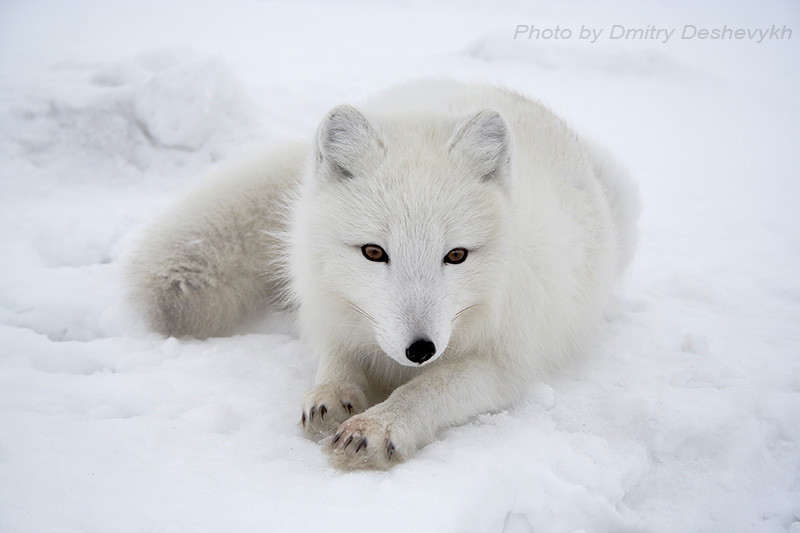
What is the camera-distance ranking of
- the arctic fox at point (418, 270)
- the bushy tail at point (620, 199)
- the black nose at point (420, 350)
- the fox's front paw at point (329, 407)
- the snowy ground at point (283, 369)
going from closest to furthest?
the snowy ground at point (283, 369) < the black nose at point (420, 350) < the arctic fox at point (418, 270) < the fox's front paw at point (329, 407) < the bushy tail at point (620, 199)

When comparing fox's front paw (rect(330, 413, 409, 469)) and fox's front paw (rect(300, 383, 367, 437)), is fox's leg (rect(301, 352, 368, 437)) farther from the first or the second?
fox's front paw (rect(330, 413, 409, 469))

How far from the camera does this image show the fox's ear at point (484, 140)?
197cm

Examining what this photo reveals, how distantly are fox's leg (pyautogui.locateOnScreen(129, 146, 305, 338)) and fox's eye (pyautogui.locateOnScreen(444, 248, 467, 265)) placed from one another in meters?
1.21

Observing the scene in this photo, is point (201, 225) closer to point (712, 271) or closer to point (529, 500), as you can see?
point (529, 500)

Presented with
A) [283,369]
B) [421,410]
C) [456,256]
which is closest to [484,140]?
[456,256]

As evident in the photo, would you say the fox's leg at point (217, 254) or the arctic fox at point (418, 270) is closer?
the arctic fox at point (418, 270)

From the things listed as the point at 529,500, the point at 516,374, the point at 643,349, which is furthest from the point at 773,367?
the point at 529,500

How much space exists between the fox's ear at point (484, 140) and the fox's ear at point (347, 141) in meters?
0.29

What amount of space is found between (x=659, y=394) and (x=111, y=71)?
217 inches

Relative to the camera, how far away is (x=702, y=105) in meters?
7.71

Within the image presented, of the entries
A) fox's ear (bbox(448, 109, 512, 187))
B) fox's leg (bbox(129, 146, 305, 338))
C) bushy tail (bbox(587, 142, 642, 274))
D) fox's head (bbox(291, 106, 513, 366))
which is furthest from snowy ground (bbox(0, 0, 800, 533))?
fox's ear (bbox(448, 109, 512, 187))

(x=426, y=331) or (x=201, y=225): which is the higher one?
(x=426, y=331)

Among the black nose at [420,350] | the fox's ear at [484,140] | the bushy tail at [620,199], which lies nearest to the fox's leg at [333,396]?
the black nose at [420,350]

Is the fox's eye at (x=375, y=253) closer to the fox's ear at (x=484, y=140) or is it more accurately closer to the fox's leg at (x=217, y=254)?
the fox's ear at (x=484, y=140)
